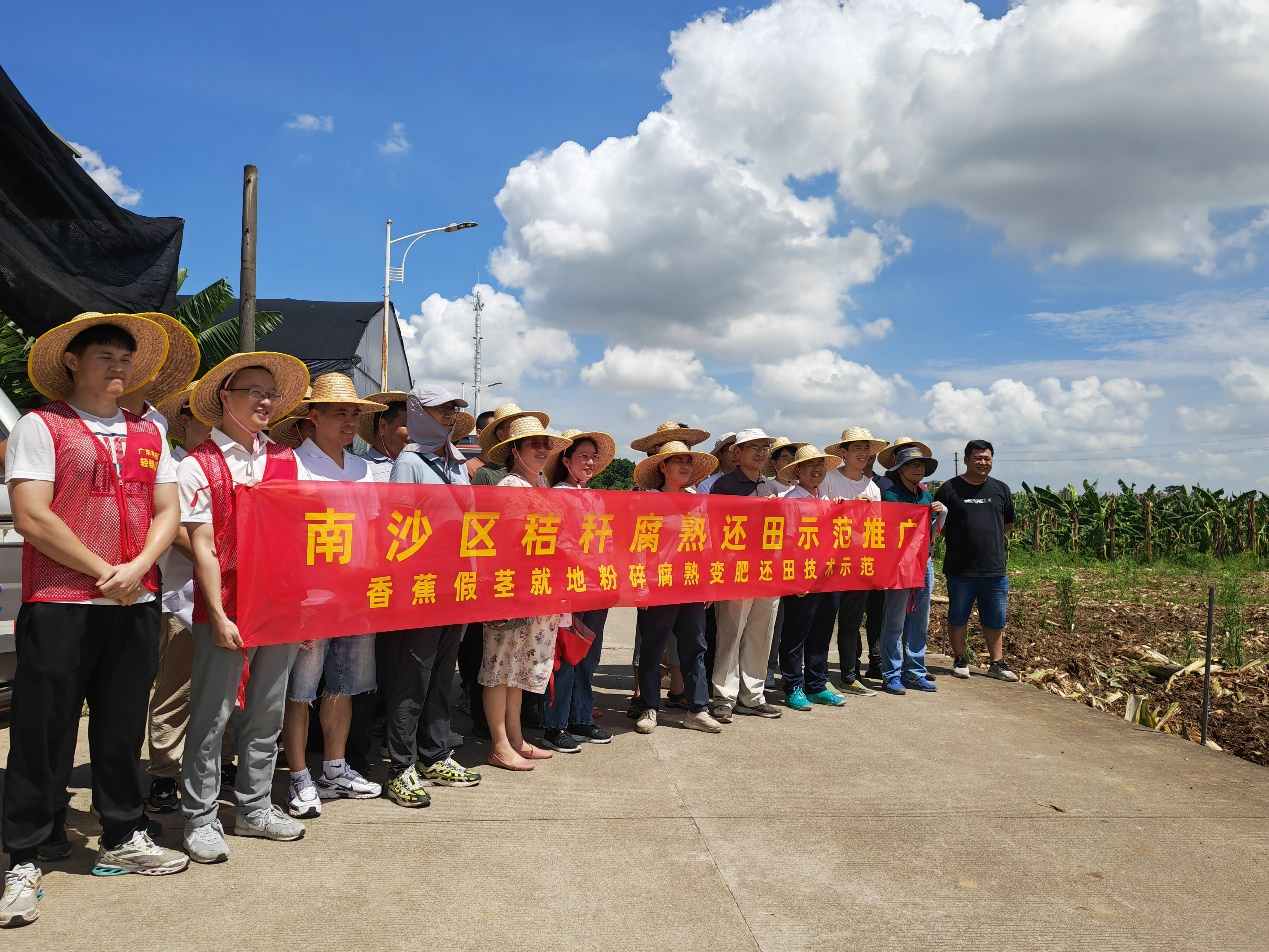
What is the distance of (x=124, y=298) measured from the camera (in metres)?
4.93

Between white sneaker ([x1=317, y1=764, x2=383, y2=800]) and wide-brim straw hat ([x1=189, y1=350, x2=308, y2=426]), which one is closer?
wide-brim straw hat ([x1=189, y1=350, x2=308, y2=426])

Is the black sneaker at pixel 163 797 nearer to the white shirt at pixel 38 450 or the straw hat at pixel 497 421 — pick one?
the white shirt at pixel 38 450

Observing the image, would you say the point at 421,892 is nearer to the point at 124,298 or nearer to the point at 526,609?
the point at 526,609

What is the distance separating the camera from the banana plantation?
920 inches

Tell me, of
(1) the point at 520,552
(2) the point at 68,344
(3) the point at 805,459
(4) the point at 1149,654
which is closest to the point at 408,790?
(1) the point at 520,552

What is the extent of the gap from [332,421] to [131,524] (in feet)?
3.60

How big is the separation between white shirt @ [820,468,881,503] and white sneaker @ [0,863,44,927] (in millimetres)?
5335

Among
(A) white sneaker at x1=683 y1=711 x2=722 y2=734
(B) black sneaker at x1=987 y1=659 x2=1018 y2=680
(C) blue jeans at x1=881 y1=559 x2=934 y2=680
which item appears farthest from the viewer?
(B) black sneaker at x1=987 y1=659 x2=1018 y2=680

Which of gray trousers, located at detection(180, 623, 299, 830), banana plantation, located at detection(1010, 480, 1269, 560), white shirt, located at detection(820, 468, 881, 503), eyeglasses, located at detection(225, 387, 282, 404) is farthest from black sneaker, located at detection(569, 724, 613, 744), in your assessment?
banana plantation, located at detection(1010, 480, 1269, 560)

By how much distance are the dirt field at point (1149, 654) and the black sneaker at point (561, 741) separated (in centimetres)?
441

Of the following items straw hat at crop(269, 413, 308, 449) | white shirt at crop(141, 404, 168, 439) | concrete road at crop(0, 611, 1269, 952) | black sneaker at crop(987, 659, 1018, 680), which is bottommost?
concrete road at crop(0, 611, 1269, 952)

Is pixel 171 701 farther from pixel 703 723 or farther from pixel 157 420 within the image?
pixel 703 723

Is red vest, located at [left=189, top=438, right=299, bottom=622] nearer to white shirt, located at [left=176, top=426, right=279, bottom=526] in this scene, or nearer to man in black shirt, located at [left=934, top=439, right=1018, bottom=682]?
white shirt, located at [left=176, top=426, right=279, bottom=526]

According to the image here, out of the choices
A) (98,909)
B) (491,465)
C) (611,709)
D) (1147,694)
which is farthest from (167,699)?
(1147,694)
